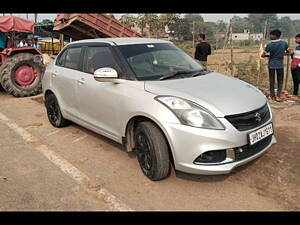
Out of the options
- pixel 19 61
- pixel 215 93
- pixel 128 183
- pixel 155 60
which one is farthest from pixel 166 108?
pixel 19 61

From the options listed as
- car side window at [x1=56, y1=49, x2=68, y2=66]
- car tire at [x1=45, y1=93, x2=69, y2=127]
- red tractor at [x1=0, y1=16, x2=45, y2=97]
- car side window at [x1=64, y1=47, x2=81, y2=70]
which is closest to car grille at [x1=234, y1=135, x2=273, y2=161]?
car side window at [x1=64, y1=47, x2=81, y2=70]

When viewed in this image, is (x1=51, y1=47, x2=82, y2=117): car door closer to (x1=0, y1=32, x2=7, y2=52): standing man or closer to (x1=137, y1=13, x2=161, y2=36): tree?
(x1=0, y1=32, x2=7, y2=52): standing man

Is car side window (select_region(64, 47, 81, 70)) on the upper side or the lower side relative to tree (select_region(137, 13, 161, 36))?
lower

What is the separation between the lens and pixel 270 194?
2916 mm

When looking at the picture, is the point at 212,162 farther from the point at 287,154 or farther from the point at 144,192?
the point at 287,154

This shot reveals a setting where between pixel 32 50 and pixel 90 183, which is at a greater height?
pixel 32 50

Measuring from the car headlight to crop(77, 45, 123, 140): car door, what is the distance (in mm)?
836

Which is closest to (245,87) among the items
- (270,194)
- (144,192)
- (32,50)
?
(270,194)

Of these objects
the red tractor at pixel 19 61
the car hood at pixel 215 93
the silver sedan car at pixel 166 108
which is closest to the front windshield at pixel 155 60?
the silver sedan car at pixel 166 108

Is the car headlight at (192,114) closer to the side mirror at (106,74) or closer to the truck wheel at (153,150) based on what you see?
the truck wheel at (153,150)

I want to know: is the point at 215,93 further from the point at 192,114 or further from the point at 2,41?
the point at 2,41

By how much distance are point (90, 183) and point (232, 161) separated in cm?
164

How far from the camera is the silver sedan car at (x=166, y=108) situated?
2.82 m

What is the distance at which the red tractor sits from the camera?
307 inches
